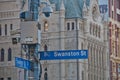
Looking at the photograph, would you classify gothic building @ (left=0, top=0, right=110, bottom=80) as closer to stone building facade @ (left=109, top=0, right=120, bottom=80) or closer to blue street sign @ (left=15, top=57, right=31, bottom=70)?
stone building facade @ (left=109, top=0, right=120, bottom=80)

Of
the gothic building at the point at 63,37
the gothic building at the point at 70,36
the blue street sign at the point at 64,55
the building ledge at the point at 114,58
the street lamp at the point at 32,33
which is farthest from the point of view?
the building ledge at the point at 114,58

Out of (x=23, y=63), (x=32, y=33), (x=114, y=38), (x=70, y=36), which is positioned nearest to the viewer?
(x=23, y=63)

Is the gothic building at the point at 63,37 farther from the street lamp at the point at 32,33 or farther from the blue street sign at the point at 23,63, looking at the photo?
the blue street sign at the point at 23,63

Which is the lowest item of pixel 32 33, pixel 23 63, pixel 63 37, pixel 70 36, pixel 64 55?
pixel 23 63

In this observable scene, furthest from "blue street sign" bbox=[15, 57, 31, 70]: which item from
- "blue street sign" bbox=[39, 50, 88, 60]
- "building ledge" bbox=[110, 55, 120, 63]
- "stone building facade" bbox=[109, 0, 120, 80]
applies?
"building ledge" bbox=[110, 55, 120, 63]

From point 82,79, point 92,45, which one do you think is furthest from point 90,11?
point 82,79

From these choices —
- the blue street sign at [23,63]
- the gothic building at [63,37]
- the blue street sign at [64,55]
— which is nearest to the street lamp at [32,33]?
the blue street sign at [23,63]

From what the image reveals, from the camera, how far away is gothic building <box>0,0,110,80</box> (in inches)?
3260

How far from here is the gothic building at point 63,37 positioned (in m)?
82.8

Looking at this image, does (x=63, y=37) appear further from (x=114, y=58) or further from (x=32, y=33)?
(x=32, y=33)

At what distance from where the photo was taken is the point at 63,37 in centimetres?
8300

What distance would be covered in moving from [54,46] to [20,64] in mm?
55699

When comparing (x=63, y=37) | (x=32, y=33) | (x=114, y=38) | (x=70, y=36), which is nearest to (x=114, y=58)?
(x=114, y=38)

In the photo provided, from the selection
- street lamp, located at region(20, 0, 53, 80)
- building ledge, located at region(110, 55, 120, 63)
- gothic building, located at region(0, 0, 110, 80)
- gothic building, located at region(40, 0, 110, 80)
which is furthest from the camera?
building ledge, located at region(110, 55, 120, 63)
